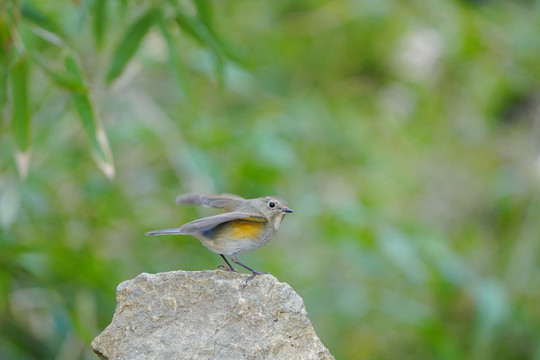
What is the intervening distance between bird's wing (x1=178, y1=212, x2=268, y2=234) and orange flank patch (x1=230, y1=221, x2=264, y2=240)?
6 centimetres

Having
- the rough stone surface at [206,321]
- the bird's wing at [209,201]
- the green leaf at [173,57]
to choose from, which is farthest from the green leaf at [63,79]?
the rough stone surface at [206,321]

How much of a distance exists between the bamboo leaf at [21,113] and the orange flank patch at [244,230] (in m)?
1.44

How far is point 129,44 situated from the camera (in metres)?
4.56

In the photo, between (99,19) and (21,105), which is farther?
(99,19)

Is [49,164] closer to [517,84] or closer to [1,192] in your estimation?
[1,192]

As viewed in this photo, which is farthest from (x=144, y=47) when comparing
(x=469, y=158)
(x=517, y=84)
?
(x=517, y=84)

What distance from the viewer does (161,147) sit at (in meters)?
5.84

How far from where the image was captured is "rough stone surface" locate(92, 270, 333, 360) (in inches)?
110

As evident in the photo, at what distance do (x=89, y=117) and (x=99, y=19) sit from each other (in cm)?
81

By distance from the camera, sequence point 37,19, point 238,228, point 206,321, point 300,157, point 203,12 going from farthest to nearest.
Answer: point 300,157 → point 203,12 → point 37,19 → point 238,228 → point 206,321

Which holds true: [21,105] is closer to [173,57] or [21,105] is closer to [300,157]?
[173,57]

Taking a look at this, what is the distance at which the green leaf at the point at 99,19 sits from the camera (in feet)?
15.3

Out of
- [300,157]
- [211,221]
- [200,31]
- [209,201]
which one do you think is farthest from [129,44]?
[300,157]

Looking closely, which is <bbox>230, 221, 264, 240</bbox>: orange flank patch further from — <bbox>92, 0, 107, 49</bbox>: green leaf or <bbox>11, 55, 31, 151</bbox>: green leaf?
<bbox>92, 0, 107, 49</bbox>: green leaf
